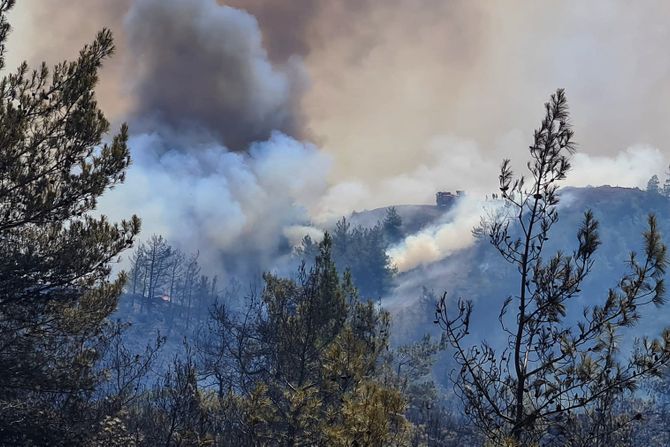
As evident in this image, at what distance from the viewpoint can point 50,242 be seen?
11328mm

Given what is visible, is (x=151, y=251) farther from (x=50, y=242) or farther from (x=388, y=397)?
(x=388, y=397)

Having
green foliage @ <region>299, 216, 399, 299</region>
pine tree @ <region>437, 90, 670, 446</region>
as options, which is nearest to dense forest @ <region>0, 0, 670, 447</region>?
pine tree @ <region>437, 90, 670, 446</region>

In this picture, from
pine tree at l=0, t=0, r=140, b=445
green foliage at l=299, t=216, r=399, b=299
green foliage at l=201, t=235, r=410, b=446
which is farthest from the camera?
green foliage at l=299, t=216, r=399, b=299

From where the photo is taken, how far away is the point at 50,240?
1130 cm

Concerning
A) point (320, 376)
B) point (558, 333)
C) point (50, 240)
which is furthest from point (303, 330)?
point (558, 333)

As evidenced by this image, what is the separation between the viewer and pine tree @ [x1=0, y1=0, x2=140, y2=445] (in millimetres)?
10227

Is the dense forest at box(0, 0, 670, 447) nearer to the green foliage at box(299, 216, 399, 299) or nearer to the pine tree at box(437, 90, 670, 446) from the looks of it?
the pine tree at box(437, 90, 670, 446)

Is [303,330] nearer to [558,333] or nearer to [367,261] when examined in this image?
[558,333]

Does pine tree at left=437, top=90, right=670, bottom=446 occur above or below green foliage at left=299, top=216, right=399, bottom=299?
below

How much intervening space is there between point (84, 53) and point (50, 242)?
4630mm

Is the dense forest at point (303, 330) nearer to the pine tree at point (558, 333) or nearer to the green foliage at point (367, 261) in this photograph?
the pine tree at point (558, 333)

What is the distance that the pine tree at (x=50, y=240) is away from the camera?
10227 millimetres

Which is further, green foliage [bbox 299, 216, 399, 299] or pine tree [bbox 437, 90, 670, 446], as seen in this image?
green foliage [bbox 299, 216, 399, 299]

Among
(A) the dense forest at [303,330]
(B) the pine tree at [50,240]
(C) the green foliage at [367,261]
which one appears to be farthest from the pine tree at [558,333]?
(C) the green foliage at [367,261]
